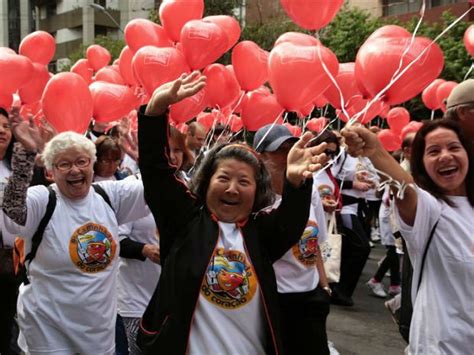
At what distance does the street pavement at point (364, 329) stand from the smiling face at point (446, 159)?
2875 millimetres

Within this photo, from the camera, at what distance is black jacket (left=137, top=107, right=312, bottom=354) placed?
6.85 feet

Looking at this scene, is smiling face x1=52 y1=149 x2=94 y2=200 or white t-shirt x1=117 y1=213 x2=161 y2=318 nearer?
smiling face x1=52 y1=149 x2=94 y2=200

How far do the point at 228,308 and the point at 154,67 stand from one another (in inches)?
125

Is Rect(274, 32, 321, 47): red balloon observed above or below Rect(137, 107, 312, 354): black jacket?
above

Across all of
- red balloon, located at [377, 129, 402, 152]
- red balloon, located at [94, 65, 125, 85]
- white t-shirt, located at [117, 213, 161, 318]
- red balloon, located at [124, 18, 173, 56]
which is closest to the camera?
white t-shirt, located at [117, 213, 161, 318]

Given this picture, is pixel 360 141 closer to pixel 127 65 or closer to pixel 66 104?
pixel 66 104

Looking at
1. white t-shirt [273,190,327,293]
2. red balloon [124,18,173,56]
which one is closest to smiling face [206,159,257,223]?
white t-shirt [273,190,327,293]

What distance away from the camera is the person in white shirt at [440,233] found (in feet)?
7.30

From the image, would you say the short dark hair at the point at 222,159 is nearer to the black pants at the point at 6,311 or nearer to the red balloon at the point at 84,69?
the black pants at the point at 6,311

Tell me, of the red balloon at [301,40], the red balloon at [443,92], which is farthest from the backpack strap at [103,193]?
the red balloon at [443,92]

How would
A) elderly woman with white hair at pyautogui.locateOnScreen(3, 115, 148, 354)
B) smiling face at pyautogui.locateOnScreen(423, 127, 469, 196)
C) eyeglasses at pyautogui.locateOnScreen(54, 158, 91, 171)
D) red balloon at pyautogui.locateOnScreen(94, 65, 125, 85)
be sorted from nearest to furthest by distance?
smiling face at pyautogui.locateOnScreen(423, 127, 469, 196)
elderly woman with white hair at pyautogui.locateOnScreen(3, 115, 148, 354)
eyeglasses at pyautogui.locateOnScreen(54, 158, 91, 171)
red balloon at pyautogui.locateOnScreen(94, 65, 125, 85)

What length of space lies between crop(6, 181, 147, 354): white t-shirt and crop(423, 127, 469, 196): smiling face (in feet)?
5.47

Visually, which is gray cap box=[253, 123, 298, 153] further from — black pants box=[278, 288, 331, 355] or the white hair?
the white hair

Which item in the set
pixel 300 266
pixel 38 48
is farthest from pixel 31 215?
pixel 38 48
